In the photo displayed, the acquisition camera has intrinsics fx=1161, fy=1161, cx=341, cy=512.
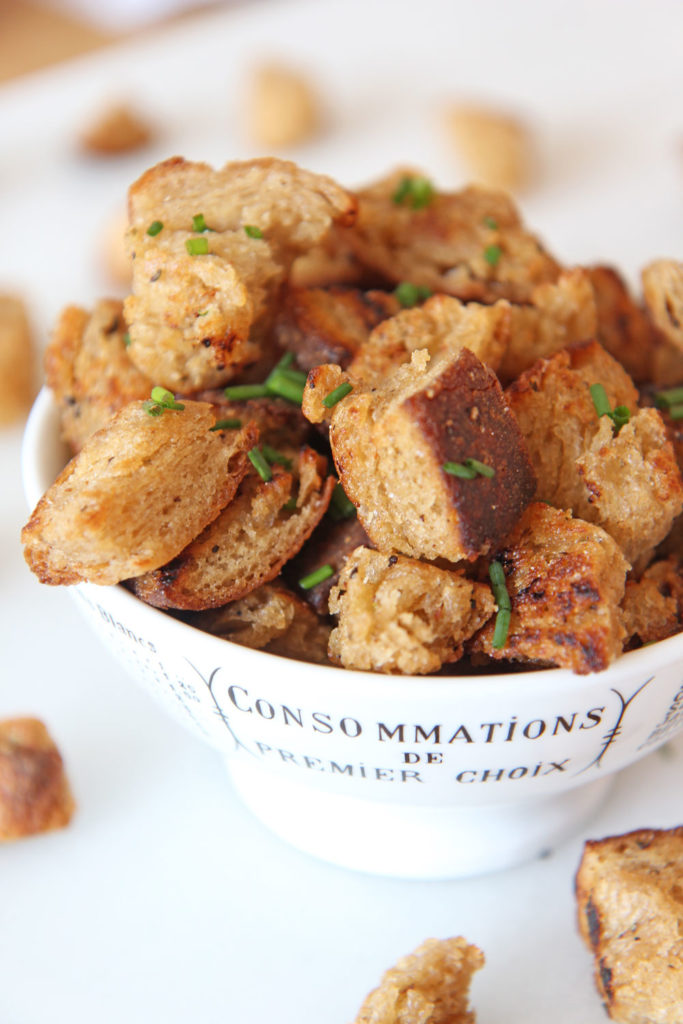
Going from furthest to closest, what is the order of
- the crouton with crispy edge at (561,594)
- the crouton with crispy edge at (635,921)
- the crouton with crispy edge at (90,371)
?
the crouton with crispy edge at (90,371), the crouton with crispy edge at (635,921), the crouton with crispy edge at (561,594)

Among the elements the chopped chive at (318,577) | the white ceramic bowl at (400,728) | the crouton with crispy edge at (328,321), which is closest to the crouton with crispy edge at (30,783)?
the white ceramic bowl at (400,728)

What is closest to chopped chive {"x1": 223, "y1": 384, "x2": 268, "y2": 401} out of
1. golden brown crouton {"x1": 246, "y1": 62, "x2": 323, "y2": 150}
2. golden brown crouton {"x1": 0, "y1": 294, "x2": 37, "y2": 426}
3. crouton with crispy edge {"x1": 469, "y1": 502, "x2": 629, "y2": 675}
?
crouton with crispy edge {"x1": 469, "y1": 502, "x2": 629, "y2": 675}

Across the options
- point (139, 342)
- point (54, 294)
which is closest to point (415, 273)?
point (139, 342)

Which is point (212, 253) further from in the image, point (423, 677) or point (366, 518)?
point (423, 677)

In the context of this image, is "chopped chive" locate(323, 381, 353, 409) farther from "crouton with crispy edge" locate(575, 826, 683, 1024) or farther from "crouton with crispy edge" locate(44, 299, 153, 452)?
"crouton with crispy edge" locate(575, 826, 683, 1024)

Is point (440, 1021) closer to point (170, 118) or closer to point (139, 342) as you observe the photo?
point (139, 342)

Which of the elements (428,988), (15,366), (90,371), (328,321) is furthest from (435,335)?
(15,366)

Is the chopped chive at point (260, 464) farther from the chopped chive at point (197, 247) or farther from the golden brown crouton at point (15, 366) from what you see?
the golden brown crouton at point (15, 366)
